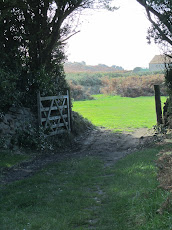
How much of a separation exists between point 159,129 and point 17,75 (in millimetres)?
7435

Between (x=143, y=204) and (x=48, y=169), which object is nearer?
(x=143, y=204)

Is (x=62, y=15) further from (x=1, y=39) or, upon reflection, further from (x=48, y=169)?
(x=48, y=169)

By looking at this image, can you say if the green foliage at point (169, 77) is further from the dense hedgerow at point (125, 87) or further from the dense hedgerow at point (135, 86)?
the dense hedgerow at point (135, 86)

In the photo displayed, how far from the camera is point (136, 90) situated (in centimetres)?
4256

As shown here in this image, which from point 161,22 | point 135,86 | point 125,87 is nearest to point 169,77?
point 161,22

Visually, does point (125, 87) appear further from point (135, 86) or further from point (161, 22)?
point (161, 22)

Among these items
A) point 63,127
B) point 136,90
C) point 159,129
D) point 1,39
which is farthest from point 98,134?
point 136,90

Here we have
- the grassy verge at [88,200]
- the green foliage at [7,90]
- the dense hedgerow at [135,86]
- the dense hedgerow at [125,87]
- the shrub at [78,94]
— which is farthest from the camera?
the dense hedgerow at [135,86]

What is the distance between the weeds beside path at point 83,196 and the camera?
5.49m

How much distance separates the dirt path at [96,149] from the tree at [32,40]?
3.20 m

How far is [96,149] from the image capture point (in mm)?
14727

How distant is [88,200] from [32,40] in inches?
416

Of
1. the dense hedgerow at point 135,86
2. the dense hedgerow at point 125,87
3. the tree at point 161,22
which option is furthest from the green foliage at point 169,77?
the dense hedgerow at point 135,86

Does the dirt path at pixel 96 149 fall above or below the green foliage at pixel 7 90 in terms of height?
below
